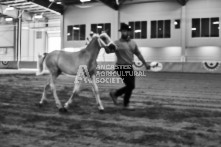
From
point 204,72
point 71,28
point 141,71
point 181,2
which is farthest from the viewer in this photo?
point 71,28

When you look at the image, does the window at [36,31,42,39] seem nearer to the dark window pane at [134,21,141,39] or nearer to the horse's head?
the dark window pane at [134,21,141,39]

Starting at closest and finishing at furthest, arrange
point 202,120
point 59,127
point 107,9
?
point 59,127, point 202,120, point 107,9

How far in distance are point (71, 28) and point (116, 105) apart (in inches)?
1298

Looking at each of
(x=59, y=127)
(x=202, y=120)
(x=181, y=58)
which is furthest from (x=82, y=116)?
(x=181, y=58)

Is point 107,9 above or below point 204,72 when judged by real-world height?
above

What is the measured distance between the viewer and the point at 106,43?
5797 millimetres

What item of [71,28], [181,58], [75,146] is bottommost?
[75,146]

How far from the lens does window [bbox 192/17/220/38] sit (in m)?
29.7

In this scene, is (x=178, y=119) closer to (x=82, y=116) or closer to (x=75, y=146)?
(x=82, y=116)

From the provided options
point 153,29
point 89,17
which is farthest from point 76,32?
point 153,29

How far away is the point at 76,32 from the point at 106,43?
107 feet

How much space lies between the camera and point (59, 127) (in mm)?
4398

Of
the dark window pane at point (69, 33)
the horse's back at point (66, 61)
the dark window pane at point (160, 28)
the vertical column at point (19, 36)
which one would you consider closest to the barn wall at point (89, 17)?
the dark window pane at point (69, 33)

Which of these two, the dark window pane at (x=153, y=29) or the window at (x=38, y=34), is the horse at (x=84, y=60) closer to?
the dark window pane at (x=153, y=29)
